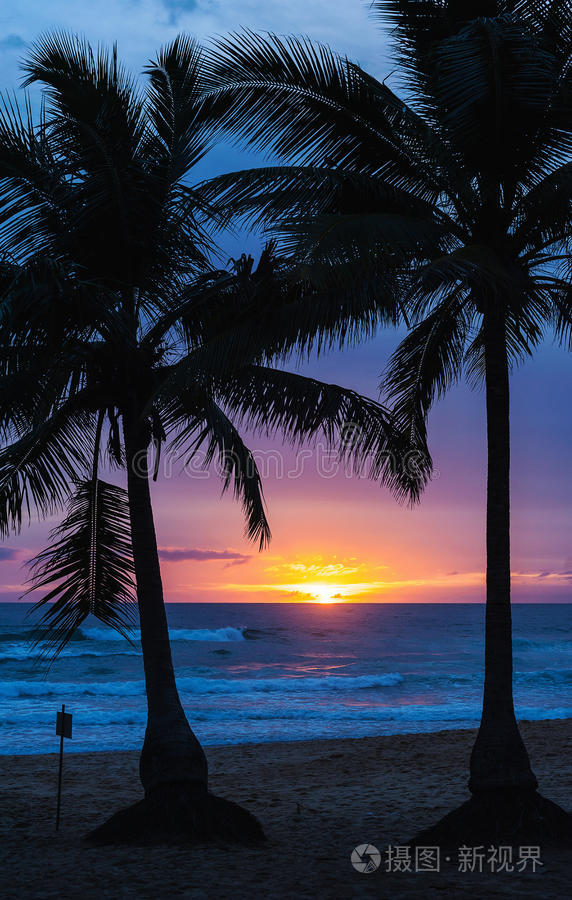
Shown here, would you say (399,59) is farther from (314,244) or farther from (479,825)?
(479,825)

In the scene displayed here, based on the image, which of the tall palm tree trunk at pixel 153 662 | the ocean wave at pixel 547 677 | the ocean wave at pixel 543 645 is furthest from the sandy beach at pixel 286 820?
the ocean wave at pixel 543 645

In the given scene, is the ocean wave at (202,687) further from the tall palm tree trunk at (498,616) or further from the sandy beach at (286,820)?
the tall palm tree trunk at (498,616)

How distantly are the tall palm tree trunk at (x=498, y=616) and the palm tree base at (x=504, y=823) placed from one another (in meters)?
0.12

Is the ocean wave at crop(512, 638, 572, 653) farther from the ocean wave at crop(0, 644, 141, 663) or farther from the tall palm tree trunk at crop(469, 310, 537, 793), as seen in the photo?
the tall palm tree trunk at crop(469, 310, 537, 793)

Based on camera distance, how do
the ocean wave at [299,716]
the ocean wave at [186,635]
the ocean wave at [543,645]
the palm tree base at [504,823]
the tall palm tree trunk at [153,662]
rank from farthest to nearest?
the ocean wave at [186,635], the ocean wave at [543,645], the ocean wave at [299,716], the tall palm tree trunk at [153,662], the palm tree base at [504,823]

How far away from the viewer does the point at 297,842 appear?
8852 millimetres

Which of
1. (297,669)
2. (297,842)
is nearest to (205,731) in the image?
(297,842)

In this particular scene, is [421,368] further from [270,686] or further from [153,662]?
[270,686]

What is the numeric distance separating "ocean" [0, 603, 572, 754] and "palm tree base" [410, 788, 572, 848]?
27.1ft

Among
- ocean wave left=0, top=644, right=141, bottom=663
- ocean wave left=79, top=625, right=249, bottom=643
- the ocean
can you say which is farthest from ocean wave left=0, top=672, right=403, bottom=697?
ocean wave left=79, top=625, right=249, bottom=643

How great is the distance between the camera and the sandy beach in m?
Result: 7.04

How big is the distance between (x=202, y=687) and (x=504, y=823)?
89.5 feet

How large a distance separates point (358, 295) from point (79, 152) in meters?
3.59

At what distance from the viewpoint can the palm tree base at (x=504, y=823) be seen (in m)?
7.66
